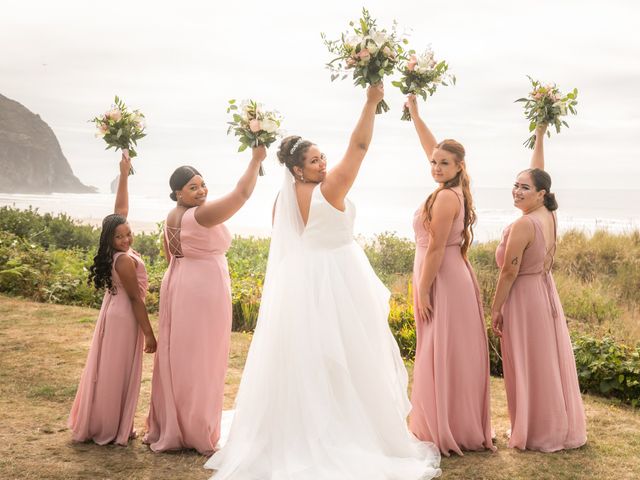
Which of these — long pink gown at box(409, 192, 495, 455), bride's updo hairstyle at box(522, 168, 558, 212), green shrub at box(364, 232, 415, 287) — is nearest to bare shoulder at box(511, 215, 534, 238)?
bride's updo hairstyle at box(522, 168, 558, 212)

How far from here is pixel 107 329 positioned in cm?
586

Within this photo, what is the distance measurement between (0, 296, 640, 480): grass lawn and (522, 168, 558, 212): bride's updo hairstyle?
2260mm

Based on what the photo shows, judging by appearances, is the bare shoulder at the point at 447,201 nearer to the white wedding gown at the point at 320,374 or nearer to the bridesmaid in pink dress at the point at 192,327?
the white wedding gown at the point at 320,374

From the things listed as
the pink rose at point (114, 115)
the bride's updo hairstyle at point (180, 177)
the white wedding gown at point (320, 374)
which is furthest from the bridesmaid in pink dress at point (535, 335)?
the pink rose at point (114, 115)

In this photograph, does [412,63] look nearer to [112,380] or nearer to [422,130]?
[422,130]

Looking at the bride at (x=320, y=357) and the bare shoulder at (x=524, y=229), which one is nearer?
the bride at (x=320, y=357)

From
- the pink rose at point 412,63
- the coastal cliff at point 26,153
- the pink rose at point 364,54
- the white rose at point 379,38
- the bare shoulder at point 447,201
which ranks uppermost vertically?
the coastal cliff at point 26,153

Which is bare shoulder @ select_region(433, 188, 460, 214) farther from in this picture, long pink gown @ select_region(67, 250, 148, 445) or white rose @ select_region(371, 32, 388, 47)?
long pink gown @ select_region(67, 250, 148, 445)

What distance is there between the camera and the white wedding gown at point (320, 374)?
495cm

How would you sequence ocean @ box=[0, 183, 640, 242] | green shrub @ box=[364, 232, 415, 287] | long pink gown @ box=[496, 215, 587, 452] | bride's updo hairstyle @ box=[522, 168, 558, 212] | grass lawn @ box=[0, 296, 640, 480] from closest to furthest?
grass lawn @ box=[0, 296, 640, 480] → long pink gown @ box=[496, 215, 587, 452] → bride's updo hairstyle @ box=[522, 168, 558, 212] → green shrub @ box=[364, 232, 415, 287] → ocean @ box=[0, 183, 640, 242]

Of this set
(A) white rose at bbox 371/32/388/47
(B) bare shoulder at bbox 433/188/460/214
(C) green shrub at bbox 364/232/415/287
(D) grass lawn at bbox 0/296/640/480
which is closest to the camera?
(A) white rose at bbox 371/32/388/47

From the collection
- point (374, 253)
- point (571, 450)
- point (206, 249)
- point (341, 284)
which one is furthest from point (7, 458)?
point (374, 253)

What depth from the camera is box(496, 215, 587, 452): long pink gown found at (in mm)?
5793

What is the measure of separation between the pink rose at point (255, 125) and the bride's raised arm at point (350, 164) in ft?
2.43
